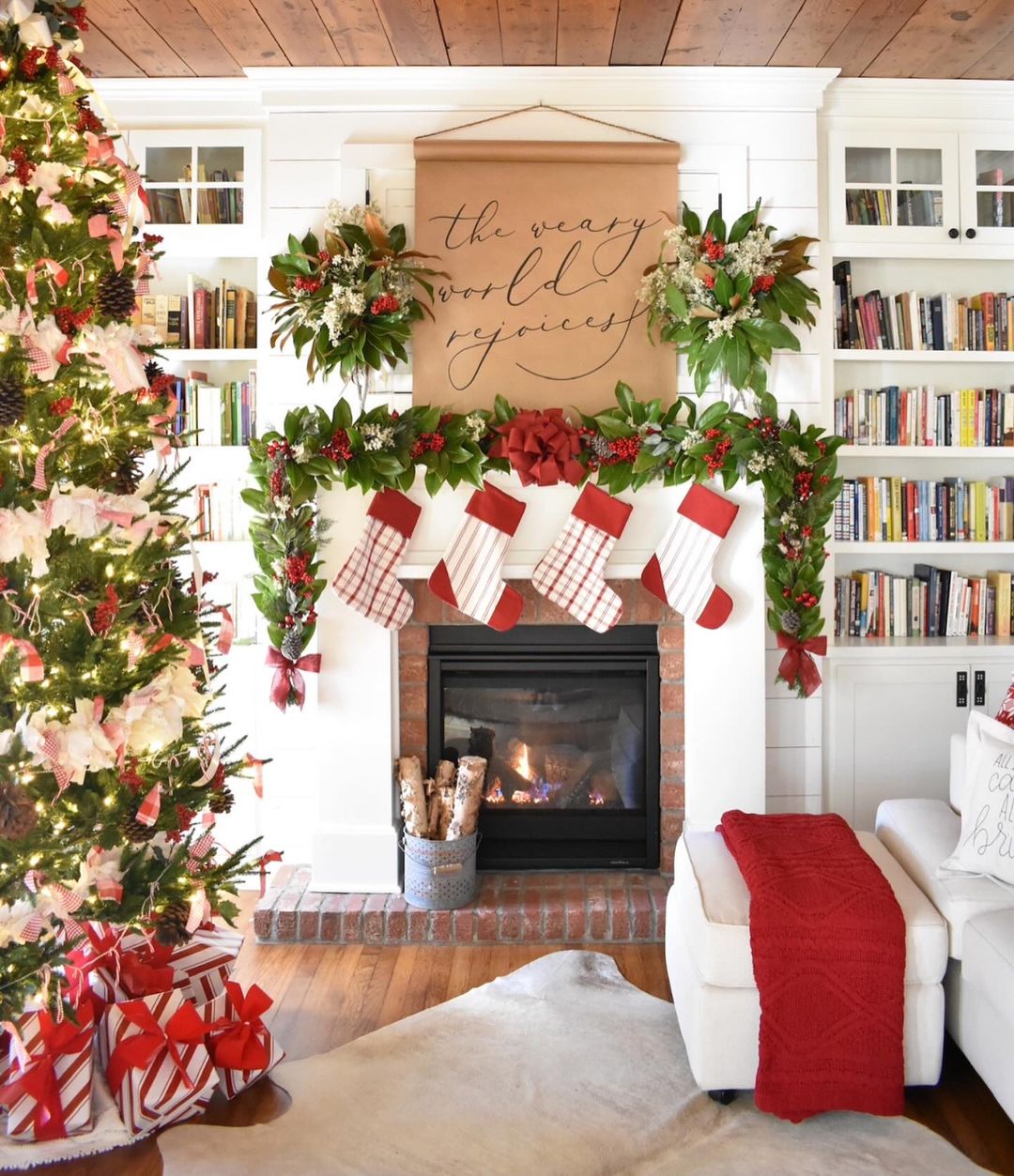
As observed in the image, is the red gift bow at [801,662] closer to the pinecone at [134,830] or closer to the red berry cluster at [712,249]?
the red berry cluster at [712,249]

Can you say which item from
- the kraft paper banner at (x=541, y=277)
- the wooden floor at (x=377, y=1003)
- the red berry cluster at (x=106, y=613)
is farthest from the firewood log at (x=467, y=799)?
the red berry cluster at (x=106, y=613)

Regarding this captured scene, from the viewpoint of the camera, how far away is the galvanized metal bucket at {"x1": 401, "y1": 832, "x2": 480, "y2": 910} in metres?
3.17

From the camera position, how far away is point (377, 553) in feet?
10.5

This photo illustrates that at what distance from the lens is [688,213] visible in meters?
3.17

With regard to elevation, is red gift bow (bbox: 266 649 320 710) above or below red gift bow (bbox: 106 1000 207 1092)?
above

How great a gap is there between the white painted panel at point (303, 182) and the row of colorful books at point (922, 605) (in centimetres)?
216

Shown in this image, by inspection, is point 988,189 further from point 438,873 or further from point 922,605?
point 438,873

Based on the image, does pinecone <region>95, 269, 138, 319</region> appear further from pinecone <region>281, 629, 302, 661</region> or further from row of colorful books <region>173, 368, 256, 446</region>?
row of colorful books <region>173, 368, 256, 446</region>

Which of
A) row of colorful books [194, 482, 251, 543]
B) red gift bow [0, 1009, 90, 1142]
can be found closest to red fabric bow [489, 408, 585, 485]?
row of colorful books [194, 482, 251, 543]

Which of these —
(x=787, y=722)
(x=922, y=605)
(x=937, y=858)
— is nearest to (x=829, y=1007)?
(x=937, y=858)

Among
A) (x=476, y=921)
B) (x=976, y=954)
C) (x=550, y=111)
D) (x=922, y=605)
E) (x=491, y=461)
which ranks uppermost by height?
(x=550, y=111)

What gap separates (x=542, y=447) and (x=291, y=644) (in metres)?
0.97

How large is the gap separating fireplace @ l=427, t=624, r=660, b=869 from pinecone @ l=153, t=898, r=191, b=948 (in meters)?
1.30

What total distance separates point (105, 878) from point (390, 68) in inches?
97.4
